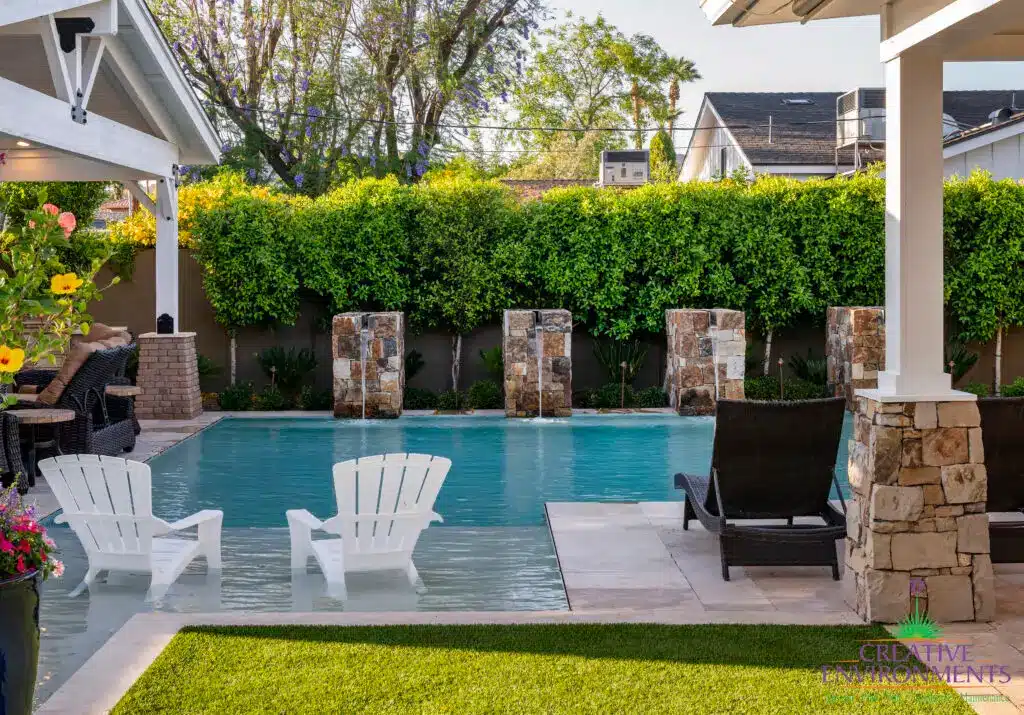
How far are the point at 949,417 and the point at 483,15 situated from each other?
75.7ft

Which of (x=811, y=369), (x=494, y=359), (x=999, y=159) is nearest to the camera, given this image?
(x=811, y=369)

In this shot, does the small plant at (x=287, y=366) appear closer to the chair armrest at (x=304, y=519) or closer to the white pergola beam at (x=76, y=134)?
the white pergola beam at (x=76, y=134)

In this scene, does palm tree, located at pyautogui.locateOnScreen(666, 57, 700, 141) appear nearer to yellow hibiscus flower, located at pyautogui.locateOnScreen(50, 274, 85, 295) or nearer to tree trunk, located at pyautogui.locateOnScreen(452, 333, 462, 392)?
tree trunk, located at pyautogui.locateOnScreen(452, 333, 462, 392)

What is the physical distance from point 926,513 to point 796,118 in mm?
22818

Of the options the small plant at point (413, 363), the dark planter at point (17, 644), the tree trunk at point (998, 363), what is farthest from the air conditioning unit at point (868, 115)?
the dark planter at point (17, 644)

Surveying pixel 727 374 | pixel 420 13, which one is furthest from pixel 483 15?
pixel 727 374

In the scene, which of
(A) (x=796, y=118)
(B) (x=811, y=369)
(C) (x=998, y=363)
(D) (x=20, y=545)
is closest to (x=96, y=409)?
(D) (x=20, y=545)

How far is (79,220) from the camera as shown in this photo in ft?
55.0

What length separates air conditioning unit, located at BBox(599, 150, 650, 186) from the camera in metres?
23.4

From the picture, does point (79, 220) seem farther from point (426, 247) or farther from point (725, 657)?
point (725, 657)

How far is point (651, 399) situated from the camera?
16156 millimetres

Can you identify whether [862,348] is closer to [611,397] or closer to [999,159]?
[611,397]

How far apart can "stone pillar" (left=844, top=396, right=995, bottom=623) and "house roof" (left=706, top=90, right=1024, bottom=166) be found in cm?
1806

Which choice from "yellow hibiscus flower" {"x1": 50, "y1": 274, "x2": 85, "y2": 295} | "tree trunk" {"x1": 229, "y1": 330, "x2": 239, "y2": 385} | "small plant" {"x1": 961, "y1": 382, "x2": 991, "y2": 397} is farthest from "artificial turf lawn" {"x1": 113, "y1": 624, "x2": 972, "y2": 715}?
"tree trunk" {"x1": 229, "y1": 330, "x2": 239, "y2": 385}
